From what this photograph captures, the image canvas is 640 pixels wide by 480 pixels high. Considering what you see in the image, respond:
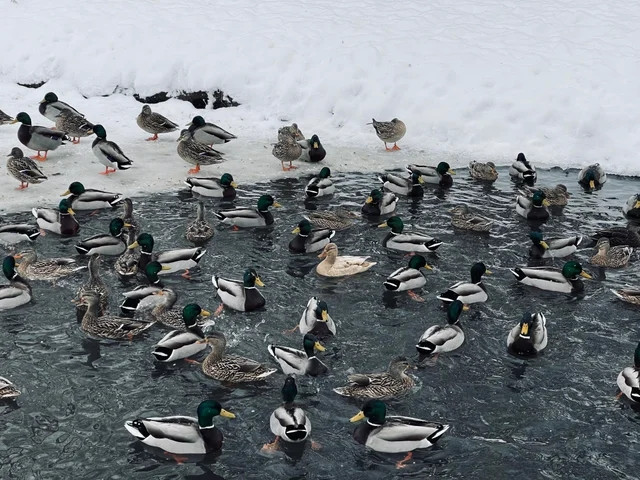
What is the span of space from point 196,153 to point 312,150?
2666 mm

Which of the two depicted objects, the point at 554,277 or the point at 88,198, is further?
the point at 88,198

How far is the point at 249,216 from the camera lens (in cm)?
1611

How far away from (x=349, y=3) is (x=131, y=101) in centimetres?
795

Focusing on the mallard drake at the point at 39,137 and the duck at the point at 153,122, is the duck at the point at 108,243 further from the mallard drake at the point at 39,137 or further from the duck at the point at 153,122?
the duck at the point at 153,122

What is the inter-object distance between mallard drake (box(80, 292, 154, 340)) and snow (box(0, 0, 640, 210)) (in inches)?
227

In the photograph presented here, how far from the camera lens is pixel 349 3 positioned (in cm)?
2675

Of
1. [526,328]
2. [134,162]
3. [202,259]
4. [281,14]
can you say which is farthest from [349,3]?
[526,328]

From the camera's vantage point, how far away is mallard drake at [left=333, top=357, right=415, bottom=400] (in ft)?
35.1

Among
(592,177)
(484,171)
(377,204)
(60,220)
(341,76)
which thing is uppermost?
(341,76)

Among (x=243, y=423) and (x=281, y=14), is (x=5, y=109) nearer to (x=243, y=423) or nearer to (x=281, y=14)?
(x=281, y=14)

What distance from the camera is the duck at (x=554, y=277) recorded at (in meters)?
13.8

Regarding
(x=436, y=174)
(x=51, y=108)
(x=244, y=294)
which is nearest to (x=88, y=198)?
(x=51, y=108)

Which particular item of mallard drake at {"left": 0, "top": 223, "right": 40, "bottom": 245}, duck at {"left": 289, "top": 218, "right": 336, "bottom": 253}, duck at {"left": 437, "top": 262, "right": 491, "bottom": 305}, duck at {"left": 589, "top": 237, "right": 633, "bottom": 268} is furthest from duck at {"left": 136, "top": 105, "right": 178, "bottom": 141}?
duck at {"left": 589, "top": 237, "right": 633, "bottom": 268}

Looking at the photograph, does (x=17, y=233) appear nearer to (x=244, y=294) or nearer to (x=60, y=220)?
(x=60, y=220)
